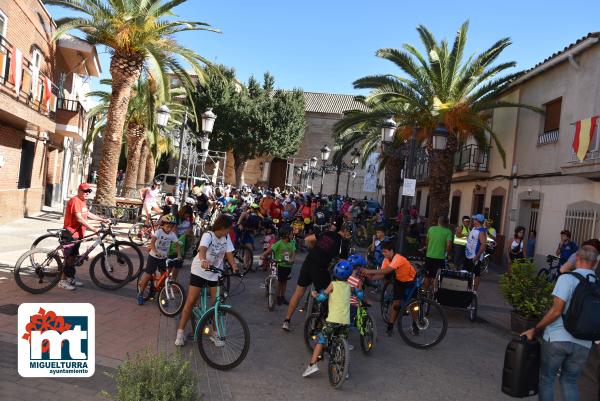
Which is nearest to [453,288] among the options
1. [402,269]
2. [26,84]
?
[402,269]

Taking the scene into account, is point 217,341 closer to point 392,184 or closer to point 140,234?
point 140,234

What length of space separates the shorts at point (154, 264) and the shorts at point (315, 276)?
203cm

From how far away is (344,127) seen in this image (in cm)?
1900

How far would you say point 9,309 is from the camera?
6609 millimetres

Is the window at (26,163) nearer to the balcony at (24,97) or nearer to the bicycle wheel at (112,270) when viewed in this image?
the balcony at (24,97)

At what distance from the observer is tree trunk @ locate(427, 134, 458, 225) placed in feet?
55.7

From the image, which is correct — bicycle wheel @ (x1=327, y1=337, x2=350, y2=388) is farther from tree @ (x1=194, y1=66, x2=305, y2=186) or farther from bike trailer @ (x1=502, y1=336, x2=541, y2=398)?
tree @ (x1=194, y1=66, x2=305, y2=186)

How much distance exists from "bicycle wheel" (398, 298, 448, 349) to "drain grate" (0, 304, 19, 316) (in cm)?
494

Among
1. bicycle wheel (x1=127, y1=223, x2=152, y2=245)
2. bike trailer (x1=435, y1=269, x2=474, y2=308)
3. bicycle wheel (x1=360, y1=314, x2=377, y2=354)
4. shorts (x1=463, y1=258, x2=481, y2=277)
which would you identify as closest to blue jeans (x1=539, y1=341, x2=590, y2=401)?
bicycle wheel (x1=360, y1=314, x2=377, y2=354)

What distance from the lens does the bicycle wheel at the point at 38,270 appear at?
24.2 ft

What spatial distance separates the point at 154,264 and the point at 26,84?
8.90 m

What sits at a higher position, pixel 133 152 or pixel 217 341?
pixel 133 152

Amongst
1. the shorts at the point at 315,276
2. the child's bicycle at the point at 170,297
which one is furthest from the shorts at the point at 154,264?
the shorts at the point at 315,276

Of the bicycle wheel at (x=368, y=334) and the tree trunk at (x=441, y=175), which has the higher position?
Answer: the tree trunk at (x=441, y=175)
